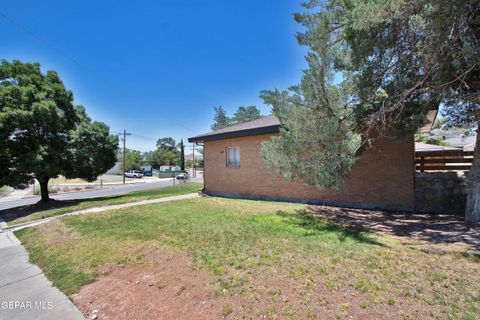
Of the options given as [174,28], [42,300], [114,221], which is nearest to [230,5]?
[174,28]

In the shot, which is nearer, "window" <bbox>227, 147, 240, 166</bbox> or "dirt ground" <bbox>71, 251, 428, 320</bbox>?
"dirt ground" <bbox>71, 251, 428, 320</bbox>

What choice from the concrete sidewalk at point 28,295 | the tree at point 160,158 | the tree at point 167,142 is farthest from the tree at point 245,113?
the concrete sidewalk at point 28,295

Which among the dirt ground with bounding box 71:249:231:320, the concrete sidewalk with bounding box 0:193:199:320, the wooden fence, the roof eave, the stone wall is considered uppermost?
the roof eave

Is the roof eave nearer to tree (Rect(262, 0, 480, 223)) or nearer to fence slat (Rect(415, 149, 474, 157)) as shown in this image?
tree (Rect(262, 0, 480, 223))

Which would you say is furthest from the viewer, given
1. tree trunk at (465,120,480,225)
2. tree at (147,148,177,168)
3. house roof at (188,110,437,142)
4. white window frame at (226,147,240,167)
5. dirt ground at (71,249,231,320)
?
tree at (147,148,177,168)

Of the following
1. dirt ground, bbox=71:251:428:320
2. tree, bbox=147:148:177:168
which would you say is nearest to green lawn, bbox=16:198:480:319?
dirt ground, bbox=71:251:428:320

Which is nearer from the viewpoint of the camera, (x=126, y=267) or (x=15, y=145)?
(x=126, y=267)

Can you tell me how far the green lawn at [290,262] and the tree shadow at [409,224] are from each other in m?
0.61

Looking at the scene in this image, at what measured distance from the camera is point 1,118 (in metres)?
10.4

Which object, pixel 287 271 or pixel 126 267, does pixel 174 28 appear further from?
pixel 287 271

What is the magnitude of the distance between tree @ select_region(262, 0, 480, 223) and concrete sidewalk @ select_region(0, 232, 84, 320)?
16.1 feet

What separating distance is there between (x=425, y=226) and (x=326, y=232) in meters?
2.50

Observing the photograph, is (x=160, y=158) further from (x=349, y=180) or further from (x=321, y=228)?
→ (x=321, y=228)

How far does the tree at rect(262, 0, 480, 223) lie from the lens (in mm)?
4746
